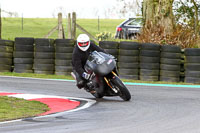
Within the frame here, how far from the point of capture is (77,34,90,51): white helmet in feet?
35.0

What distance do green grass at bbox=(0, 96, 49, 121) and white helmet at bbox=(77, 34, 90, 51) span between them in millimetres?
1532

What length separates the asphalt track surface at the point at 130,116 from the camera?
7.13 metres

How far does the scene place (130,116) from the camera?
8562 mm

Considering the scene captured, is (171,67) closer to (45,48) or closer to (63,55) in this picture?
(63,55)

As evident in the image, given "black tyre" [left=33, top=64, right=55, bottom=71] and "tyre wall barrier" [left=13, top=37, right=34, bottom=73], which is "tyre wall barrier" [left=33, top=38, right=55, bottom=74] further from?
"tyre wall barrier" [left=13, top=37, right=34, bottom=73]

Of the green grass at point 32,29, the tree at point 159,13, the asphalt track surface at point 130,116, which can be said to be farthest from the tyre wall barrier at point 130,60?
the green grass at point 32,29

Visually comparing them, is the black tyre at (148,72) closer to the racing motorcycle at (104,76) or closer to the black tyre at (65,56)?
the black tyre at (65,56)

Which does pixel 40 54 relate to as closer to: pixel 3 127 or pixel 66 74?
pixel 66 74

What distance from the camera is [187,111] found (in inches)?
361

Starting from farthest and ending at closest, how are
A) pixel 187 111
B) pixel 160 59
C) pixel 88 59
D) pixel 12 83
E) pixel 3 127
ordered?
pixel 160 59
pixel 12 83
pixel 88 59
pixel 187 111
pixel 3 127

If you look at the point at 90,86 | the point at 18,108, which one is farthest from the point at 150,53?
the point at 18,108

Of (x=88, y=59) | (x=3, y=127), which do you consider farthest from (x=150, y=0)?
(x=3, y=127)

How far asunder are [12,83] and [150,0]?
8.35m

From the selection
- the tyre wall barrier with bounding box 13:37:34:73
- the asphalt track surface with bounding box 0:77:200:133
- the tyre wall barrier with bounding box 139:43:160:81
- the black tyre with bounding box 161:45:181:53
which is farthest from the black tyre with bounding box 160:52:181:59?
the tyre wall barrier with bounding box 13:37:34:73
